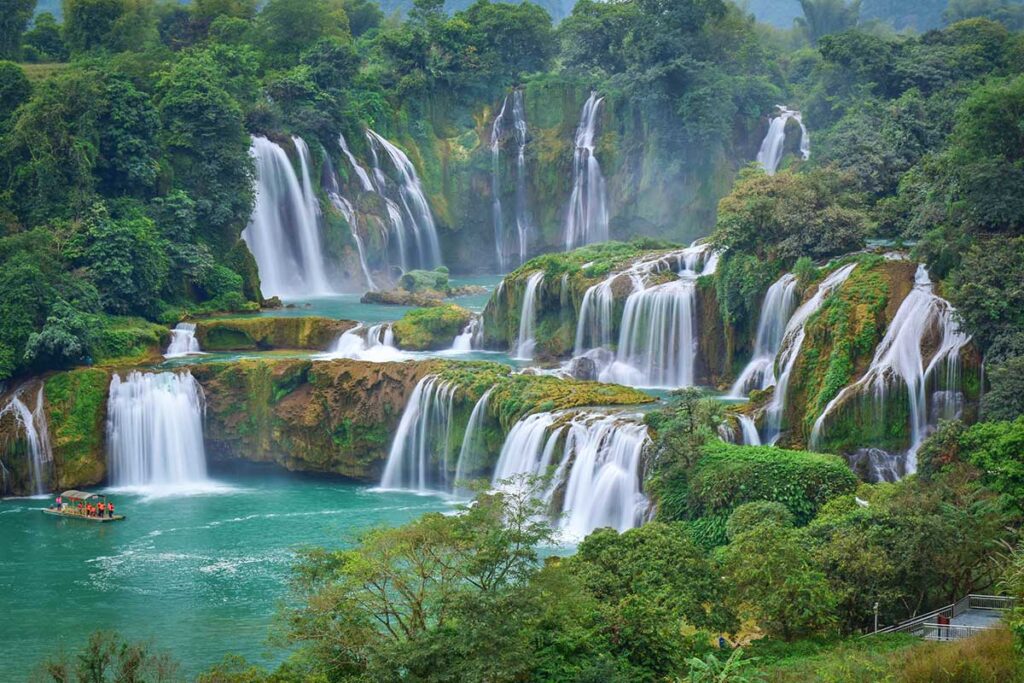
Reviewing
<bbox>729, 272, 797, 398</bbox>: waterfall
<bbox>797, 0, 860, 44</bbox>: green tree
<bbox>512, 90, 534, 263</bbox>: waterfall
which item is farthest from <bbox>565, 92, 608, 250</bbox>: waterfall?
<bbox>797, 0, 860, 44</bbox>: green tree

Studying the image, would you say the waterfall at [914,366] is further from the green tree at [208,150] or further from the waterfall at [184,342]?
the green tree at [208,150]

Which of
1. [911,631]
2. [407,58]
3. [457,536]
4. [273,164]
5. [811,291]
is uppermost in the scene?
[407,58]

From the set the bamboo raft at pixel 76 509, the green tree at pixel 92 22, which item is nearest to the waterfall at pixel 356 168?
the green tree at pixel 92 22

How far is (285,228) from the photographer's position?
56625mm

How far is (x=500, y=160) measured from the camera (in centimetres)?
6512

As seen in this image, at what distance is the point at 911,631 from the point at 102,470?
78.1ft

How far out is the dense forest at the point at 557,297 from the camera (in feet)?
71.3

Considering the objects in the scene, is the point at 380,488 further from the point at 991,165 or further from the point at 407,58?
the point at 407,58

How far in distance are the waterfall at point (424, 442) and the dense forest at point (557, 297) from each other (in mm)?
112

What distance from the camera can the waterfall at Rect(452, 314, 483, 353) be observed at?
45500 mm

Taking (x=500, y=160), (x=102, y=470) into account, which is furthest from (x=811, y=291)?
(x=500, y=160)

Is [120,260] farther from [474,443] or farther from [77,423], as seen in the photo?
[474,443]

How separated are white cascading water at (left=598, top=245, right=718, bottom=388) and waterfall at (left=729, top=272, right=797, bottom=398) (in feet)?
8.53

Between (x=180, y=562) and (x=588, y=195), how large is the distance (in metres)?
36.0
